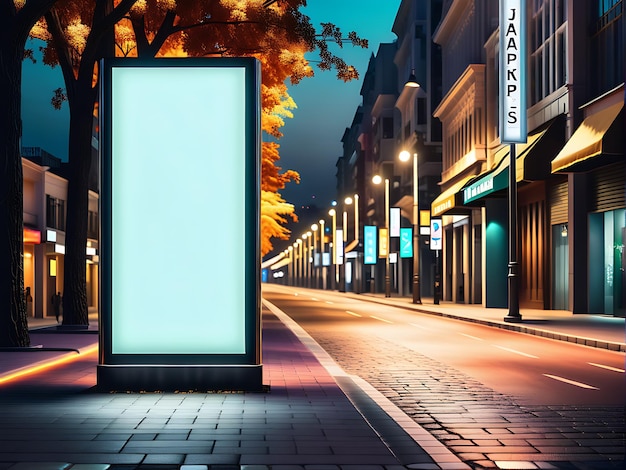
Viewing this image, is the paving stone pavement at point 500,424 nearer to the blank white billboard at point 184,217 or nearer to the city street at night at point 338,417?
the city street at night at point 338,417

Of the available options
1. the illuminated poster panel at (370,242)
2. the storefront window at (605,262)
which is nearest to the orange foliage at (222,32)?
the storefront window at (605,262)

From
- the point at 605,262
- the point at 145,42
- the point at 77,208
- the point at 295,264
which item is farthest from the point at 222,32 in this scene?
the point at 295,264

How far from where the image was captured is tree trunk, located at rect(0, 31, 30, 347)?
16.8 meters

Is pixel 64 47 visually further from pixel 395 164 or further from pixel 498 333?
pixel 395 164

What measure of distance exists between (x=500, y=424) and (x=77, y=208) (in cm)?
1631

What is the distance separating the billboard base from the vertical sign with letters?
74.8 ft

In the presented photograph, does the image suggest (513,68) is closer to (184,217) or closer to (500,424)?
(184,217)

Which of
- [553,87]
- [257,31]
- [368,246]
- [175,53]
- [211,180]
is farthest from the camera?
[368,246]

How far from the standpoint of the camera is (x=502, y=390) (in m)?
11.7

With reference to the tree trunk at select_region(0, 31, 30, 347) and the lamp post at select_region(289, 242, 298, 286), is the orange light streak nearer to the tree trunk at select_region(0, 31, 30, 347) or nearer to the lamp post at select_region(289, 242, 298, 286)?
the tree trunk at select_region(0, 31, 30, 347)

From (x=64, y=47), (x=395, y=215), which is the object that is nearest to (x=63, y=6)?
(x=64, y=47)

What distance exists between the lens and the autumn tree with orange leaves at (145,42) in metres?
22.9

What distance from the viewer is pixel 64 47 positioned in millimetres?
22906

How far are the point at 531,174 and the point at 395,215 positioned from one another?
31164mm
